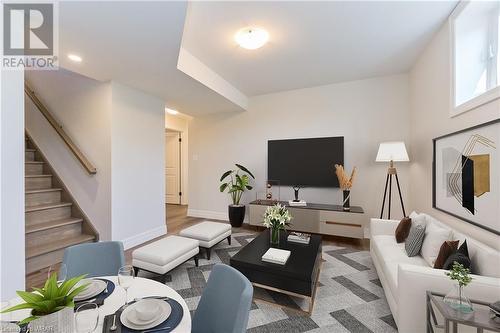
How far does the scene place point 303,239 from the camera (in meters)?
2.57

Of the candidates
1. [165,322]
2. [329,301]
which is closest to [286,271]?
[329,301]

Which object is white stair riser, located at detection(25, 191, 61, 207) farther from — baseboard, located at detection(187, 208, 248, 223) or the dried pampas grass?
the dried pampas grass

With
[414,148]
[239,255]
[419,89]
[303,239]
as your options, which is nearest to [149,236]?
[239,255]

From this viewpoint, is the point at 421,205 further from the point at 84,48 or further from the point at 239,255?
the point at 84,48

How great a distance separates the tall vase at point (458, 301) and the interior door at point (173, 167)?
257 inches

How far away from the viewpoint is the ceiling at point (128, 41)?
1.76m

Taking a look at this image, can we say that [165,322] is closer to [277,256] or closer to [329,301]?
[277,256]

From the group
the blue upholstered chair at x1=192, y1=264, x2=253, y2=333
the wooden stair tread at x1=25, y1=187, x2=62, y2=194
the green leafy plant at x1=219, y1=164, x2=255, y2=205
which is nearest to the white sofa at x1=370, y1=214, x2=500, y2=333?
the blue upholstered chair at x1=192, y1=264, x2=253, y2=333

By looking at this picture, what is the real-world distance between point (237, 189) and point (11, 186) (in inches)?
129

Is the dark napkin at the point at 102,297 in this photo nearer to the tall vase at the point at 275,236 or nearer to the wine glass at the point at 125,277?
the wine glass at the point at 125,277

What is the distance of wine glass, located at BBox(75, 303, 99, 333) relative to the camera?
2.58 feet

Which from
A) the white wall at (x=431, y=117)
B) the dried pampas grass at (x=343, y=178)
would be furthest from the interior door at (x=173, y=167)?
the white wall at (x=431, y=117)

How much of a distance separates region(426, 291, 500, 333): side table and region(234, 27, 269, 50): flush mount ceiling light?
2.84 m

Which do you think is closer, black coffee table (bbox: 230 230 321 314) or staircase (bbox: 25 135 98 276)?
black coffee table (bbox: 230 230 321 314)
